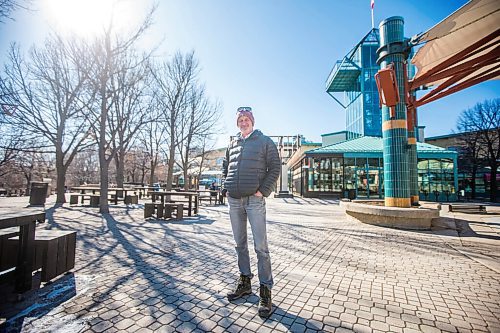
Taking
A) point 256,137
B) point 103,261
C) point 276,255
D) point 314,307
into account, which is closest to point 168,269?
point 103,261

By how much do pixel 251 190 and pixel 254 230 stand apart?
46 cm

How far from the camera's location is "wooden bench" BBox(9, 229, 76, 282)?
10.0 ft

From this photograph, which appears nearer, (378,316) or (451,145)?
(378,316)

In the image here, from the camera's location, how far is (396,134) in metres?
8.04

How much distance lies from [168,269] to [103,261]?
1.27 m

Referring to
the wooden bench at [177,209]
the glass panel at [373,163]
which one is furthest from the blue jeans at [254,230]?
the glass panel at [373,163]

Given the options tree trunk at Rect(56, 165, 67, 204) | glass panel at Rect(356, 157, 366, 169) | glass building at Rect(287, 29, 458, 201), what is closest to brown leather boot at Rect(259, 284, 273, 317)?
tree trunk at Rect(56, 165, 67, 204)

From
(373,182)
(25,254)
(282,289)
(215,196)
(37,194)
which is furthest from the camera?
(373,182)

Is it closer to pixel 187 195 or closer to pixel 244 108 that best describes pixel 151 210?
pixel 187 195

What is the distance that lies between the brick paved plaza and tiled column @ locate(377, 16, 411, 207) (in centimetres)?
257

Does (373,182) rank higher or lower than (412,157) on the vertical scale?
lower

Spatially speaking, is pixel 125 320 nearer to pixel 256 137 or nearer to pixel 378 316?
pixel 256 137

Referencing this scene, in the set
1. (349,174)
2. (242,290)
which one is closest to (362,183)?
(349,174)

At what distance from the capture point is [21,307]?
8.02ft
